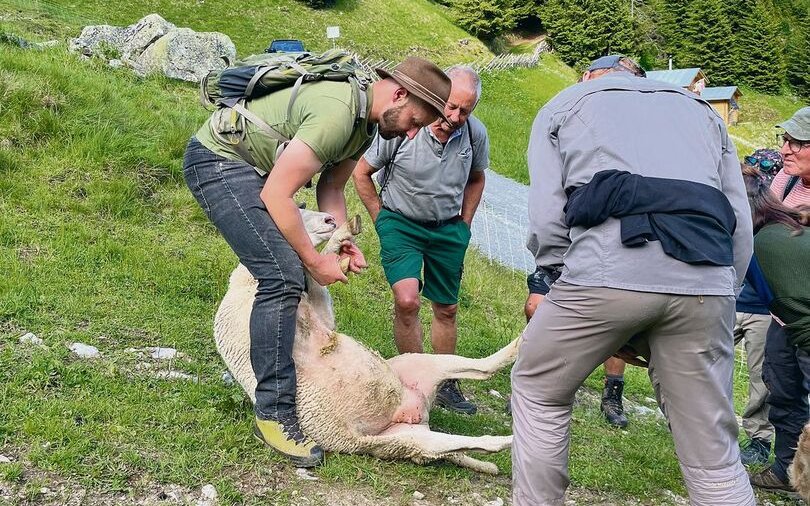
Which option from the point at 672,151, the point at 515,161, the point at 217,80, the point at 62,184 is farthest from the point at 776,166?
the point at 515,161

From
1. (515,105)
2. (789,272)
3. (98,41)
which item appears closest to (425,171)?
(789,272)

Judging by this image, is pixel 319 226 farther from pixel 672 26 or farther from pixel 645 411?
pixel 672 26

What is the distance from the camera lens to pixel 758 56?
66375mm

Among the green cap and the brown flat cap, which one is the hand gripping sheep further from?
the green cap

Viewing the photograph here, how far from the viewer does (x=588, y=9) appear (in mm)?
59750

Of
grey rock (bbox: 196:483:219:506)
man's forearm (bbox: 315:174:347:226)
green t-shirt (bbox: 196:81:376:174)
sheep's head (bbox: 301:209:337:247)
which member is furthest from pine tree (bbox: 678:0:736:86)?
grey rock (bbox: 196:483:219:506)

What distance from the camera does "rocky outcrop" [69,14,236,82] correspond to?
1277 centimetres

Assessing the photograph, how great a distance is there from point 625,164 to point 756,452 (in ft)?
11.4

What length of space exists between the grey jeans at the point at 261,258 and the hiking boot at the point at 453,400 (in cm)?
169

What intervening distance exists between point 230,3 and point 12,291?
2986 cm

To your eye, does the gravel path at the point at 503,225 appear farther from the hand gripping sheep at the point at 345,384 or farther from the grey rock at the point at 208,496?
the grey rock at the point at 208,496

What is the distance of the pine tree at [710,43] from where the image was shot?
6725cm

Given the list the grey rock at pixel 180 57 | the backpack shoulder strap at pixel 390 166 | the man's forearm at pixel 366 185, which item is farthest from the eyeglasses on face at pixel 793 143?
the grey rock at pixel 180 57

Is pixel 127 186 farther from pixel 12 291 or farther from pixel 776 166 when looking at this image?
pixel 776 166
